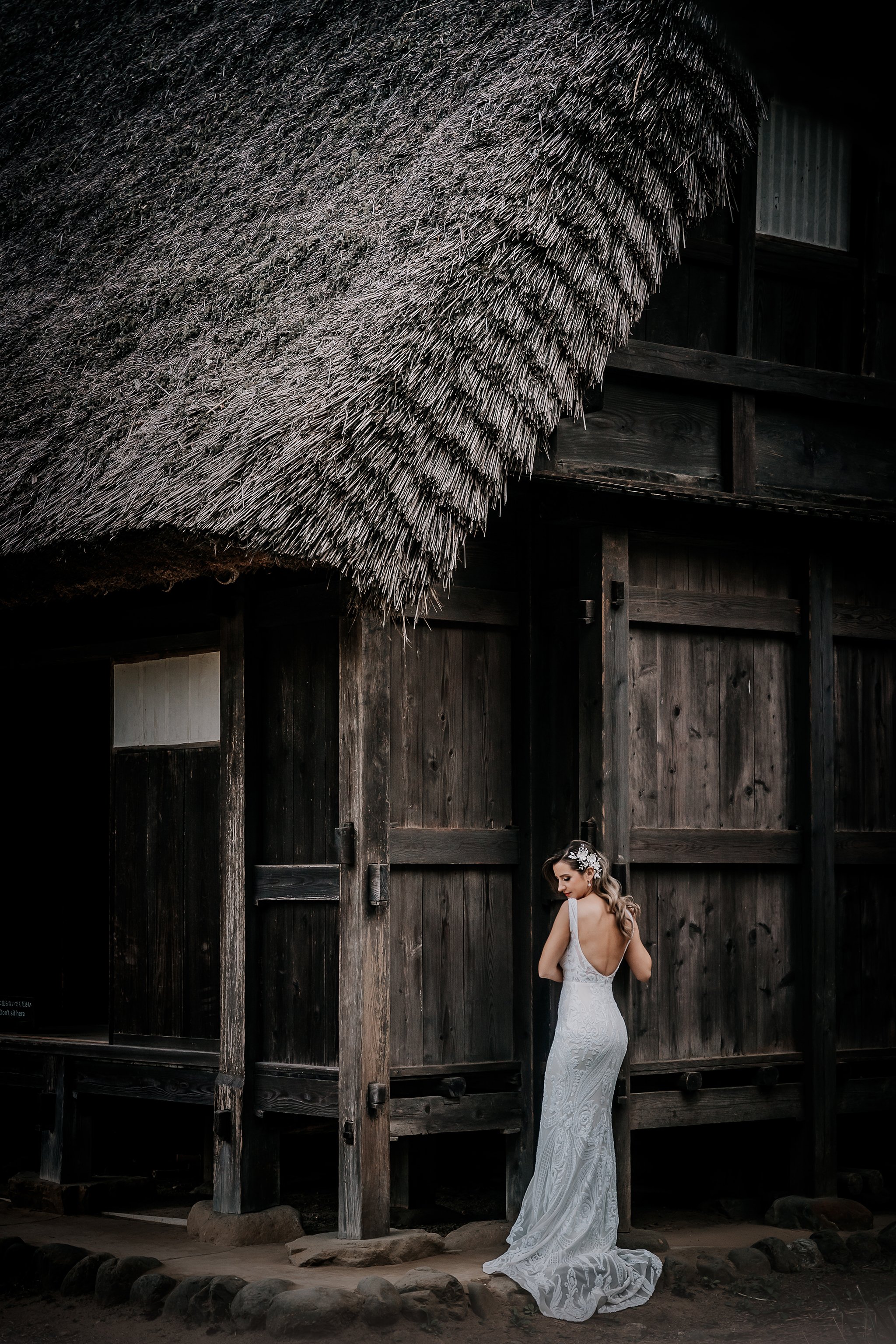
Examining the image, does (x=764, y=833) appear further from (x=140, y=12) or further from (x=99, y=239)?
(x=140, y=12)

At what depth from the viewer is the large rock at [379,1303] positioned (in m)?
5.06

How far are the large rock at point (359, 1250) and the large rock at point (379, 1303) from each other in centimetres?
44

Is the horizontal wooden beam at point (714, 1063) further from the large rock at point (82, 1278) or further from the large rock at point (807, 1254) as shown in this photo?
the large rock at point (82, 1278)

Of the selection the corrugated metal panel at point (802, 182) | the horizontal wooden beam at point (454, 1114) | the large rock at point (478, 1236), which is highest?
the corrugated metal panel at point (802, 182)

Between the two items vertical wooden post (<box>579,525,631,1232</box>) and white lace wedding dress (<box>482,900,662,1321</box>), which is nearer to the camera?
white lace wedding dress (<box>482,900,662,1321</box>)

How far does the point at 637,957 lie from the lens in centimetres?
614

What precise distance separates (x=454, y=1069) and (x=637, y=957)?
0.96 meters

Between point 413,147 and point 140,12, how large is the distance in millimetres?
4718

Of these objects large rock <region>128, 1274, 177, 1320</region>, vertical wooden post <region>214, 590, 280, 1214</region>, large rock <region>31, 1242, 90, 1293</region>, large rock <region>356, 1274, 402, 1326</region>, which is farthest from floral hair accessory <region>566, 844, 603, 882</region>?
large rock <region>31, 1242, 90, 1293</region>

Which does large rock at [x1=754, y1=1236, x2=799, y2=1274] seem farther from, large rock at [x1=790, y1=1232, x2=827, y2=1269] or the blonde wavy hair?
the blonde wavy hair

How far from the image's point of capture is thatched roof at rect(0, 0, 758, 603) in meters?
5.62

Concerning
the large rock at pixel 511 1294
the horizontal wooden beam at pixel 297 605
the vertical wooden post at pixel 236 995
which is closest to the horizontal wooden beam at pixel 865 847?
the large rock at pixel 511 1294

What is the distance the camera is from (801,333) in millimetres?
7367

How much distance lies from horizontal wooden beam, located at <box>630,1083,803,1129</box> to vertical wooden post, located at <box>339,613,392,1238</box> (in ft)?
4.32
